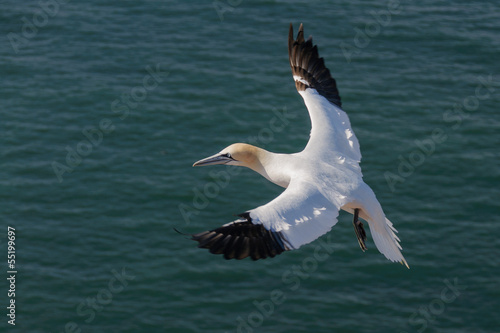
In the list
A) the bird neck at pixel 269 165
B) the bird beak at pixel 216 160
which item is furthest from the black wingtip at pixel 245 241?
the bird beak at pixel 216 160

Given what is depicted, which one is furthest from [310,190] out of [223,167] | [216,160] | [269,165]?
[223,167]

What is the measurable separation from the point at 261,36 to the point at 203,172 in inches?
288

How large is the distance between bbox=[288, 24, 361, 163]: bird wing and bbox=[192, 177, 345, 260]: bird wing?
8.39 feet

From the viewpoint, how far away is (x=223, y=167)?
27.0 metres

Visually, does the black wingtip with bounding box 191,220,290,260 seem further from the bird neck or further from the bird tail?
the bird tail

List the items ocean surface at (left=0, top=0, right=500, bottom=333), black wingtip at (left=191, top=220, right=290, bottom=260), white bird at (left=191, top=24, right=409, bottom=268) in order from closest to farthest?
black wingtip at (left=191, top=220, right=290, bottom=260)
white bird at (left=191, top=24, right=409, bottom=268)
ocean surface at (left=0, top=0, right=500, bottom=333)

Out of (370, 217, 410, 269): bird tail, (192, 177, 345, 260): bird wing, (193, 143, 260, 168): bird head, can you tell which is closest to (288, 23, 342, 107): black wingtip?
(193, 143, 260, 168): bird head

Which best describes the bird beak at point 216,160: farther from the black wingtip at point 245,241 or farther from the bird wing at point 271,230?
the black wingtip at point 245,241

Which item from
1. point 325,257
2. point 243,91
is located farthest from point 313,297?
point 243,91

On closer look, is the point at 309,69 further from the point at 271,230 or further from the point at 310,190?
the point at 271,230

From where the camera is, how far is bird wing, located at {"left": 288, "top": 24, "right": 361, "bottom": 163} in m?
18.9

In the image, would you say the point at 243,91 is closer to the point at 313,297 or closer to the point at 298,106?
the point at 298,106

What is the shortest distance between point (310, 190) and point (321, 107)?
12.4 ft

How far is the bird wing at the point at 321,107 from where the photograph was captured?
61.9 feet
